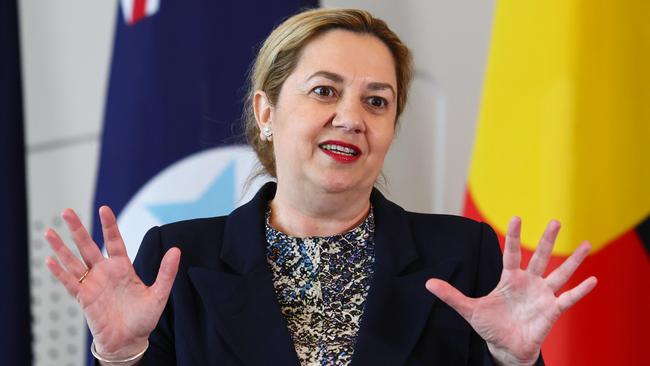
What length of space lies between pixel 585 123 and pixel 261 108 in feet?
3.08

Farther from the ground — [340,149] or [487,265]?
[340,149]

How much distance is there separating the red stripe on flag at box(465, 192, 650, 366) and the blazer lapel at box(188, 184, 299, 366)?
3.20 ft

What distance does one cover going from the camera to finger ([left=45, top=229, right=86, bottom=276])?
4.64ft

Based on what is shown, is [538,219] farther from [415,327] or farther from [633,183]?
[415,327]

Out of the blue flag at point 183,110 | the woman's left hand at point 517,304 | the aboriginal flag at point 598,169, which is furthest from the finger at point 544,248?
the blue flag at point 183,110

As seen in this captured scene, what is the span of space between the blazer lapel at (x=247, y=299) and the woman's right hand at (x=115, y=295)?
0.55 feet

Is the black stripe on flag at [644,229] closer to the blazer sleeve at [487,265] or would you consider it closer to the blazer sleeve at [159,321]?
the blazer sleeve at [487,265]

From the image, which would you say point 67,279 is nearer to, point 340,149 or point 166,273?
point 166,273

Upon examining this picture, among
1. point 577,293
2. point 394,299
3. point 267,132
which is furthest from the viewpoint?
point 267,132

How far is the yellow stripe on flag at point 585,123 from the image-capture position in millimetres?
2346

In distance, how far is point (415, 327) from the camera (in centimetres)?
162

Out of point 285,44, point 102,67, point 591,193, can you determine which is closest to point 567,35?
point 591,193

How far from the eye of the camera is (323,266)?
1.72 meters

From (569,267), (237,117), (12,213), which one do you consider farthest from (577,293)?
(12,213)
